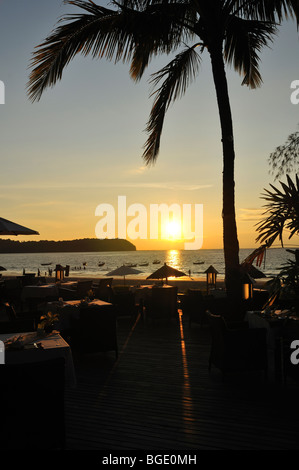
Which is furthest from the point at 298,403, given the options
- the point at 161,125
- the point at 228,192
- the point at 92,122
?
the point at 92,122

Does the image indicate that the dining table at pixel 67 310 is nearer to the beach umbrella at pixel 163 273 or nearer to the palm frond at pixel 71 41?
the beach umbrella at pixel 163 273

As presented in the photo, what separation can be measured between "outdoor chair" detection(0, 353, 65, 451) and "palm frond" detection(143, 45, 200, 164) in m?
7.06

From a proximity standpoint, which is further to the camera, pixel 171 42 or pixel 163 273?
pixel 163 273

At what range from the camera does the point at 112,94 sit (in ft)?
34.2

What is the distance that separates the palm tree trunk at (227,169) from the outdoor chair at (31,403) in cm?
575

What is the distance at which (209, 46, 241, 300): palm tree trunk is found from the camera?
332 inches

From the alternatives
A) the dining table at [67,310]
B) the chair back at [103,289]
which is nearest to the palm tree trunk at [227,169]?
the dining table at [67,310]

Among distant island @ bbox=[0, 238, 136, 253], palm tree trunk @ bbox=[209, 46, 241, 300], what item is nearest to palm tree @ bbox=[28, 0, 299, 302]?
palm tree trunk @ bbox=[209, 46, 241, 300]

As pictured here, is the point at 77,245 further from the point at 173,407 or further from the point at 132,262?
the point at 173,407

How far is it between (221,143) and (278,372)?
495 cm

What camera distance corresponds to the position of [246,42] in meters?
9.53

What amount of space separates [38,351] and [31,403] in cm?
124

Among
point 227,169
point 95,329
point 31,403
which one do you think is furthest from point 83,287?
point 31,403
